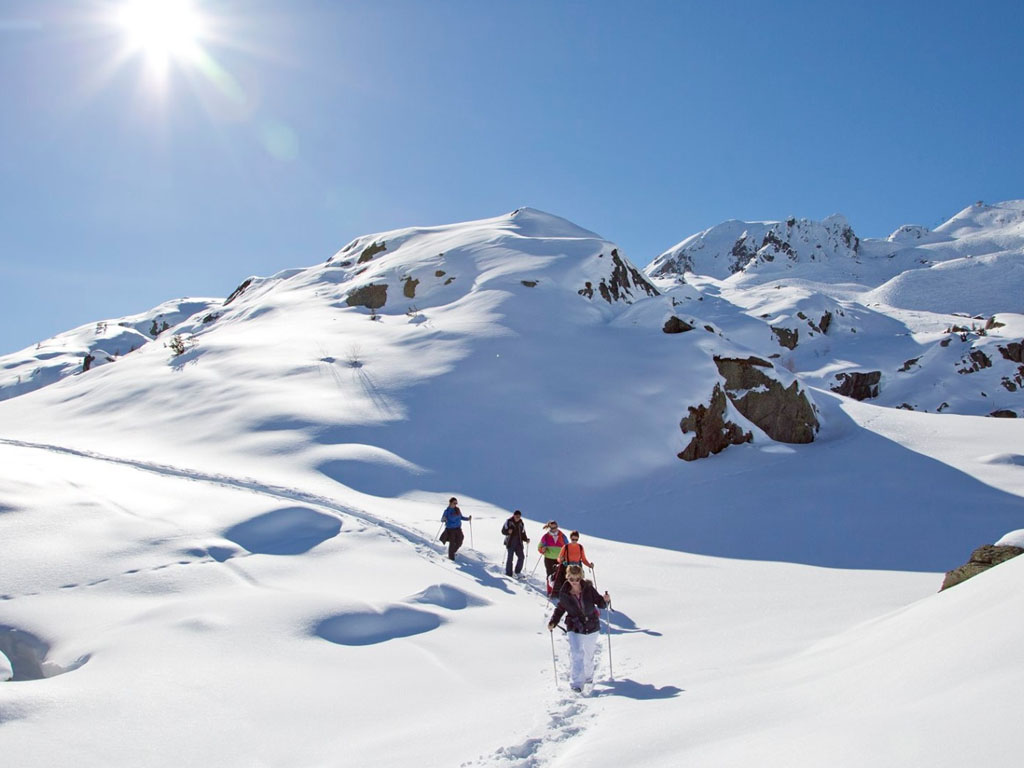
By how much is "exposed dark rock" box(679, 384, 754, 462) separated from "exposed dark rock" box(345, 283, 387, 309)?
60.2 ft

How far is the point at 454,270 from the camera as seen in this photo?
3325 centimetres

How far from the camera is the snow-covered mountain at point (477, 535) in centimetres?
461

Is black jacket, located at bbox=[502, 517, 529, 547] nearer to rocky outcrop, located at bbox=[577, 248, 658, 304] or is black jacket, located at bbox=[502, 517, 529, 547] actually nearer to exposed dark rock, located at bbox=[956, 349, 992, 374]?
rocky outcrop, located at bbox=[577, 248, 658, 304]

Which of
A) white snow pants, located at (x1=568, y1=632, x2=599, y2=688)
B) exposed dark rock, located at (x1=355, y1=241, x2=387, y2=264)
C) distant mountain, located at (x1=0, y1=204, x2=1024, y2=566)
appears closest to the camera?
white snow pants, located at (x1=568, y1=632, x2=599, y2=688)

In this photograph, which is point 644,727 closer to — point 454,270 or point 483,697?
point 483,697

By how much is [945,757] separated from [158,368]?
98.1 ft

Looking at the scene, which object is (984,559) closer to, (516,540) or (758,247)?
(516,540)

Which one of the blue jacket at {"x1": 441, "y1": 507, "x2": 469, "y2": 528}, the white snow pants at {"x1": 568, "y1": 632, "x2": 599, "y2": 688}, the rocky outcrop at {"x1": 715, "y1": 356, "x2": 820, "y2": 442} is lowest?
the white snow pants at {"x1": 568, "y1": 632, "x2": 599, "y2": 688}

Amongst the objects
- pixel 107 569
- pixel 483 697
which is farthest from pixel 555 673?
pixel 107 569

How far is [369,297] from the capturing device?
107ft

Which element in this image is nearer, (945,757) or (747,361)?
(945,757)

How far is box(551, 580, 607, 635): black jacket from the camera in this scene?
6.29 metres

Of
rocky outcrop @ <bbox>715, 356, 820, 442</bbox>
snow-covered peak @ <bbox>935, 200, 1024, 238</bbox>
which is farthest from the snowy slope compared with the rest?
snow-covered peak @ <bbox>935, 200, 1024, 238</bbox>

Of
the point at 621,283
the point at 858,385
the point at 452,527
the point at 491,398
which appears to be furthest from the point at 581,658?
the point at 858,385
